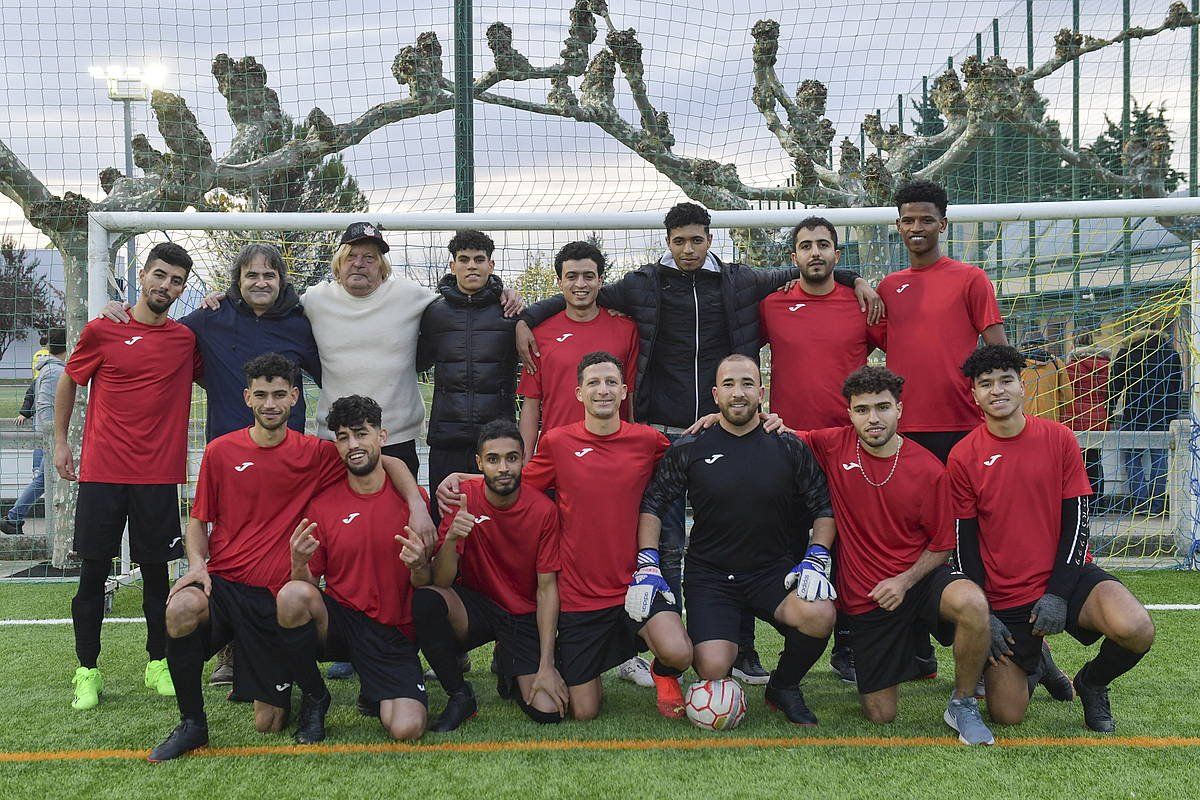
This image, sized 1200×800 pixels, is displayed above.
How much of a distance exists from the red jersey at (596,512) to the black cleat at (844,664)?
1118 millimetres

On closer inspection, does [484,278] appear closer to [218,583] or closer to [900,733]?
[218,583]

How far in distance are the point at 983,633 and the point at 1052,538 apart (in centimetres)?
49

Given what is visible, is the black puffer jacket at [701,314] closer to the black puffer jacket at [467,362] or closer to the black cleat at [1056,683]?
the black puffer jacket at [467,362]

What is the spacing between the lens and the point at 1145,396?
6875mm

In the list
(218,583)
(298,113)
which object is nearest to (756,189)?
(298,113)

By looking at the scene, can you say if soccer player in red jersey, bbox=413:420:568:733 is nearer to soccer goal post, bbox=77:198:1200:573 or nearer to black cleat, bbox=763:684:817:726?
black cleat, bbox=763:684:817:726

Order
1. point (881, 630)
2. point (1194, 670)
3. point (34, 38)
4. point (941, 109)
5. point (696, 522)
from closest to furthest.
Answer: point (881, 630) → point (696, 522) → point (1194, 670) → point (34, 38) → point (941, 109)

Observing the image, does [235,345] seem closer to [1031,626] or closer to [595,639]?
[595,639]

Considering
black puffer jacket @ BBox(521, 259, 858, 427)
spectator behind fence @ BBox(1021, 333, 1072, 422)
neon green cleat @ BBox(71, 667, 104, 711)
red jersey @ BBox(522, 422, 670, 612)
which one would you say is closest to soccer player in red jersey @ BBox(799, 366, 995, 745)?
black puffer jacket @ BBox(521, 259, 858, 427)

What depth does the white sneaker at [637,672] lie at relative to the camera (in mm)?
4035

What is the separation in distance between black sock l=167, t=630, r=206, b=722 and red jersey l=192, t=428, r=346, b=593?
329mm

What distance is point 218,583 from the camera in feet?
11.3

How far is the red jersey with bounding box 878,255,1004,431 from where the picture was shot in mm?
3918

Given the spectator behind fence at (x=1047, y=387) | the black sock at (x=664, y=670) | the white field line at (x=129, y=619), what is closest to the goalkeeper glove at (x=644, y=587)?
the black sock at (x=664, y=670)
